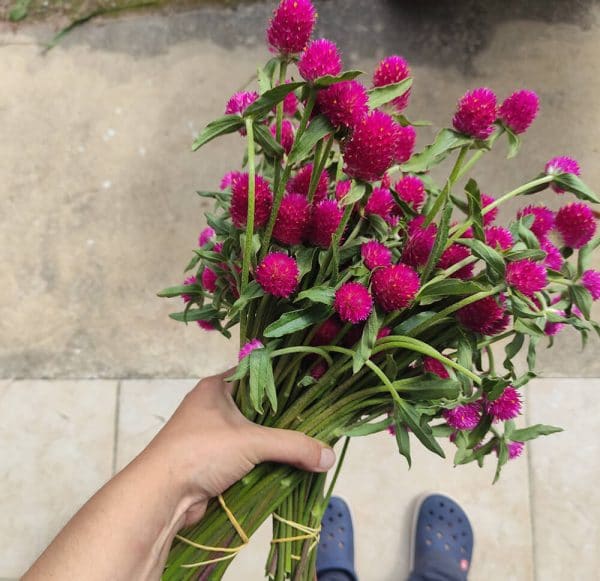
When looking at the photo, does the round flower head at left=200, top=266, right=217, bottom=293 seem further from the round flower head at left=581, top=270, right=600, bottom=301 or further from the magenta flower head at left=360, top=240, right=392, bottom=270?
the round flower head at left=581, top=270, right=600, bottom=301

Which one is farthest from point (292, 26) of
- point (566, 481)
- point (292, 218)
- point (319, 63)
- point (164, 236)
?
point (566, 481)

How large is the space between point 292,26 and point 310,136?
0.09 meters

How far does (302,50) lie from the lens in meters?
0.50

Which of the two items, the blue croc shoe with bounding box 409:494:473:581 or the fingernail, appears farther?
the blue croc shoe with bounding box 409:494:473:581

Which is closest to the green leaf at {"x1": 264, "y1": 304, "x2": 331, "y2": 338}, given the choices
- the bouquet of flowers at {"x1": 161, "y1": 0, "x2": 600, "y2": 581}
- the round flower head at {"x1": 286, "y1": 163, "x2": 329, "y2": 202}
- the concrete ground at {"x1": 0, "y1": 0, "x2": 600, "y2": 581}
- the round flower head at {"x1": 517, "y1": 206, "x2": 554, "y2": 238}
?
the bouquet of flowers at {"x1": 161, "y1": 0, "x2": 600, "y2": 581}

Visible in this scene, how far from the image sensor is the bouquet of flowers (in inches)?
19.4

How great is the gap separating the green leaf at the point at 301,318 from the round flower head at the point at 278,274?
0.08 feet

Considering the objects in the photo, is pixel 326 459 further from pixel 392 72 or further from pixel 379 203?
pixel 392 72

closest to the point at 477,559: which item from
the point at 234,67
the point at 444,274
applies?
the point at 444,274

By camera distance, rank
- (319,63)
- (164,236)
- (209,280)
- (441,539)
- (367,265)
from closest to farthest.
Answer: (319,63) < (367,265) < (209,280) < (441,539) < (164,236)

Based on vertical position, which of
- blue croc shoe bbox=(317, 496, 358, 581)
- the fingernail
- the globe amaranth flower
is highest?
the globe amaranth flower

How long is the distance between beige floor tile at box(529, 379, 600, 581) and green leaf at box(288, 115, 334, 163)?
0.94m

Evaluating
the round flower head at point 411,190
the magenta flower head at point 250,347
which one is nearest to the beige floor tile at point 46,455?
the magenta flower head at point 250,347

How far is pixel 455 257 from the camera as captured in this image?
58cm
